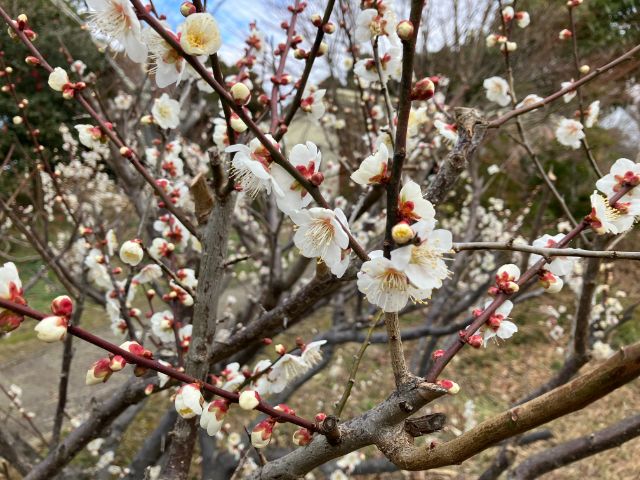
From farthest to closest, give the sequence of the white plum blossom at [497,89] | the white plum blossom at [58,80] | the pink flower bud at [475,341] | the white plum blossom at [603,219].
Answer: the white plum blossom at [497,89] < the white plum blossom at [58,80] < the white plum blossom at [603,219] < the pink flower bud at [475,341]

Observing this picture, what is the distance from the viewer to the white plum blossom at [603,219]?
104 centimetres

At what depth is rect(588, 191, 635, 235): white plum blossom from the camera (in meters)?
1.04

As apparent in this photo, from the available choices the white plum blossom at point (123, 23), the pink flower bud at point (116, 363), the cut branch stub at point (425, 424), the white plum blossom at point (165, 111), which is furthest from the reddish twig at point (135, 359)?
the white plum blossom at point (165, 111)

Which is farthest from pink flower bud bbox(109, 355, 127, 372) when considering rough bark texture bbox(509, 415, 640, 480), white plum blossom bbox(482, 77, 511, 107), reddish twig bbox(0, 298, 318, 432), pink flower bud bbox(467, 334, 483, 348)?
white plum blossom bbox(482, 77, 511, 107)

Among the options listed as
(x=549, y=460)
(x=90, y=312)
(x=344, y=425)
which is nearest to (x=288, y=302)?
(x=344, y=425)

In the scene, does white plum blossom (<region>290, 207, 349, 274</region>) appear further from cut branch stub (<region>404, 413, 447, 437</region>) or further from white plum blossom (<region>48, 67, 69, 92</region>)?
white plum blossom (<region>48, 67, 69, 92</region>)

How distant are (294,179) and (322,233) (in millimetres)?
146

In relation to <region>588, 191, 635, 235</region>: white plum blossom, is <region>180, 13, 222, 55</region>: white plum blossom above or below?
below

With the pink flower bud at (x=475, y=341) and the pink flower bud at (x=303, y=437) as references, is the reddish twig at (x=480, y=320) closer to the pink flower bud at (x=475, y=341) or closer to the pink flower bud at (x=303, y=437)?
the pink flower bud at (x=475, y=341)

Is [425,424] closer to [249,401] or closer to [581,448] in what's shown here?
[249,401]

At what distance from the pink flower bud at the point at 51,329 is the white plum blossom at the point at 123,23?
547mm

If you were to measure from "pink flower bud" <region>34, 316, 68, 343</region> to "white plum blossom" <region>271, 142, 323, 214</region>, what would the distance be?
1.32 feet

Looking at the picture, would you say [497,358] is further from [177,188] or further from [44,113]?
[44,113]

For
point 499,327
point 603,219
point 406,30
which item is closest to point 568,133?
point 603,219
